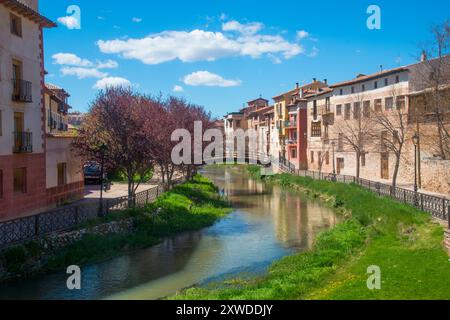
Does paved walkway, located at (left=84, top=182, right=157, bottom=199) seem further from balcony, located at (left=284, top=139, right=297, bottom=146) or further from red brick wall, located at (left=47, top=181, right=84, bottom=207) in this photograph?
balcony, located at (left=284, top=139, right=297, bottom=146)

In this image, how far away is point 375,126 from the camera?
140 ft

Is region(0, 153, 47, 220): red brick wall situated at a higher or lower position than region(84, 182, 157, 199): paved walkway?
higher

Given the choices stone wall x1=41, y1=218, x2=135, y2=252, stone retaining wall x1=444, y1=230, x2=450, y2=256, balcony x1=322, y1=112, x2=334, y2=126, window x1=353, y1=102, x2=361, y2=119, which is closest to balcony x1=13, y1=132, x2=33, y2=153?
stone wall x1=41, y1=218, x2=135, y2=252

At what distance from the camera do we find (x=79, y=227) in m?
19.2

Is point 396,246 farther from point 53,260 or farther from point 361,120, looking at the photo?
point 361,120

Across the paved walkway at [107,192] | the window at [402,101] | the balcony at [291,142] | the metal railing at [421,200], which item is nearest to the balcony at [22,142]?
the paved walkway at [107,192]

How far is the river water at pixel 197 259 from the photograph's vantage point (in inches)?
591

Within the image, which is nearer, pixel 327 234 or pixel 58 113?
pixel 327 234

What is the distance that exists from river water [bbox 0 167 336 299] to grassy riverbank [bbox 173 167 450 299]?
1.37 m

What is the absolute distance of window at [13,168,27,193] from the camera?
21.0 m

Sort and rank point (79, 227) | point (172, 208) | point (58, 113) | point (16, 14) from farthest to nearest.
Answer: point (58, 113) < point (172, 208) < point (16, 14) < point (79, 227)

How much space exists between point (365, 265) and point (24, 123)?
16.8 m
